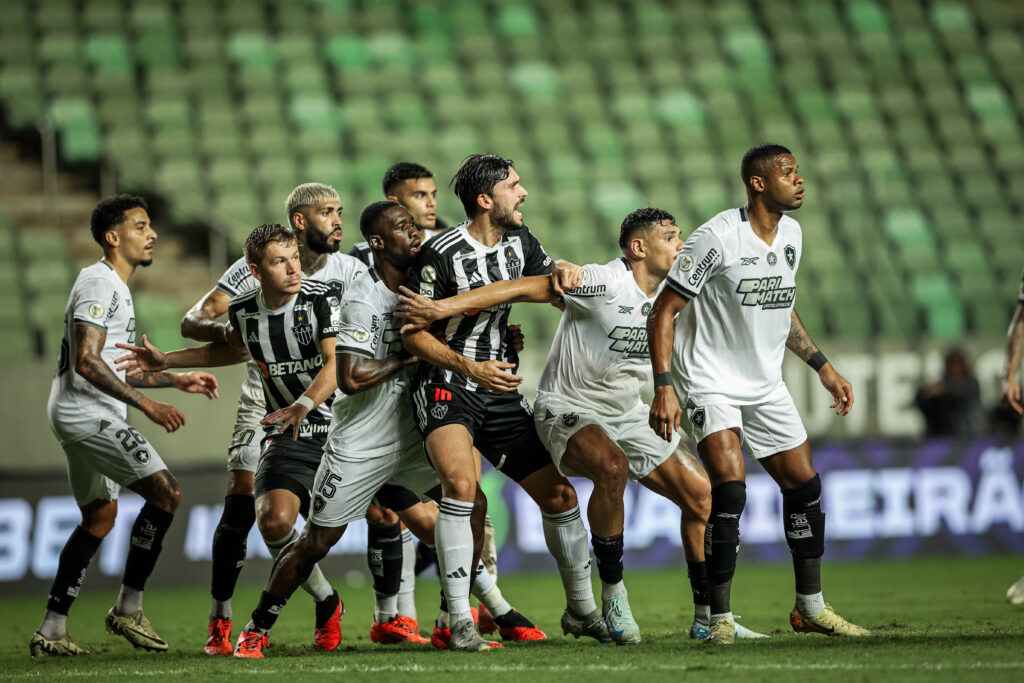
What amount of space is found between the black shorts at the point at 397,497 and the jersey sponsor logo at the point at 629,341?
1375 mm

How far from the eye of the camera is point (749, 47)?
20016mm

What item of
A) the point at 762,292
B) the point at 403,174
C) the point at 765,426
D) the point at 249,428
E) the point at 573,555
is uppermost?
the point at 403,174

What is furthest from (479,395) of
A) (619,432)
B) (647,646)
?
(647,646)

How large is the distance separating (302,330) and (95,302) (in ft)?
3.84

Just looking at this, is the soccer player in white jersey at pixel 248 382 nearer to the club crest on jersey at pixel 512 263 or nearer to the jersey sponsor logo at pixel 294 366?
the jersey sponsor logo at pixel 294 366

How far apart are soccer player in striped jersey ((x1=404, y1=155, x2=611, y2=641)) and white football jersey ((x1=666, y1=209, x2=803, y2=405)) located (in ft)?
2.43

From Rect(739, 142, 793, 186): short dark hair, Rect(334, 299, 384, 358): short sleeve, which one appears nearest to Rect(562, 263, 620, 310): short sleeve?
Rect(739, 142, 793, 186): short dark hair

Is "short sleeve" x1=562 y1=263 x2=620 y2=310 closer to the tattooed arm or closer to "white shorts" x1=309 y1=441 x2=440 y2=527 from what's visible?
"white shorts" x1=309 y1=441 x2=440 y2=527

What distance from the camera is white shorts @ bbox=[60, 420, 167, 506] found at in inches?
260

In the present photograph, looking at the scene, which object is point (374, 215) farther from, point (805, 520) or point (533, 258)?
point (805, 520)

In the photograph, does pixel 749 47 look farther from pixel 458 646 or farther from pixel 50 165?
pixel 458 646

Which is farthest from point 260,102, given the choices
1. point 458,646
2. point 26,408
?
point 458,646

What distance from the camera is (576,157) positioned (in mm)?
17578

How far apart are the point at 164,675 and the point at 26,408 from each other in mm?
7153
